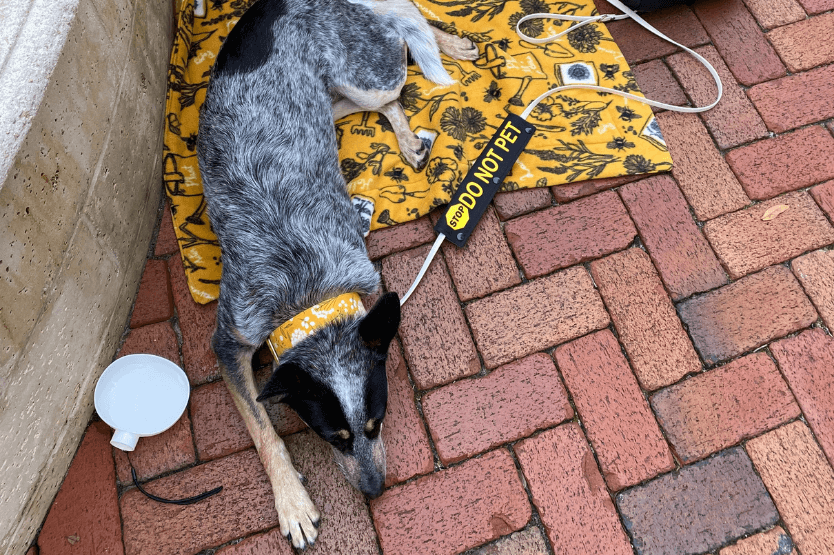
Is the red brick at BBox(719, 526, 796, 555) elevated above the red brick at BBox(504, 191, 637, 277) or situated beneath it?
situated beneath

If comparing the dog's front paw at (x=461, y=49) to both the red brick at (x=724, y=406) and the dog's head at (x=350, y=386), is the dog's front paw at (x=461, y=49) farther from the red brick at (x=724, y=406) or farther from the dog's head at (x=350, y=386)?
the red brick at (x=724, y=406)

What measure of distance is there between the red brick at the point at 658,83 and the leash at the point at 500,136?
0.08m

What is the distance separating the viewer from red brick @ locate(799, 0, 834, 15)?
10.6 feet

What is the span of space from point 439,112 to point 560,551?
7.11ft

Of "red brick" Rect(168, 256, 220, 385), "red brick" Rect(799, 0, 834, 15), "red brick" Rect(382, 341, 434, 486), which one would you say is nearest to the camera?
"red brick" Rect(382, 341, 434, 486)

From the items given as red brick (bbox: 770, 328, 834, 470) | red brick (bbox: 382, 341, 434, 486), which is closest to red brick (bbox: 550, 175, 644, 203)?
red brick (bbox: 770, 328, 834, 470)

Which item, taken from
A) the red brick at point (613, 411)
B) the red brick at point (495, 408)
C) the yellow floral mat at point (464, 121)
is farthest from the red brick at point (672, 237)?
the red brick at point (495, 408)

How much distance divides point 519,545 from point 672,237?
1.63 m

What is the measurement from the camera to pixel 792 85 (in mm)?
3037

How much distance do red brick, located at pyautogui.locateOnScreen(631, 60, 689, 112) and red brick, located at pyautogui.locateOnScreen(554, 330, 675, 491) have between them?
4.63 ft

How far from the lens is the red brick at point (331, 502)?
220 centimetres

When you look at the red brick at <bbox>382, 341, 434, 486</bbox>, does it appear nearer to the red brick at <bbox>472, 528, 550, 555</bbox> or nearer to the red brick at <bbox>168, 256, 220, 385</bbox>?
the red brick at <bbox>472, 528, 550, 555</bbox>

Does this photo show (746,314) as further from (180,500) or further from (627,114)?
(180,500)

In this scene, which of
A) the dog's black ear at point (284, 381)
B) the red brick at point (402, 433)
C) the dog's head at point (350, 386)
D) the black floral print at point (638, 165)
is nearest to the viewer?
the dog's black ear at point (284, 381)
